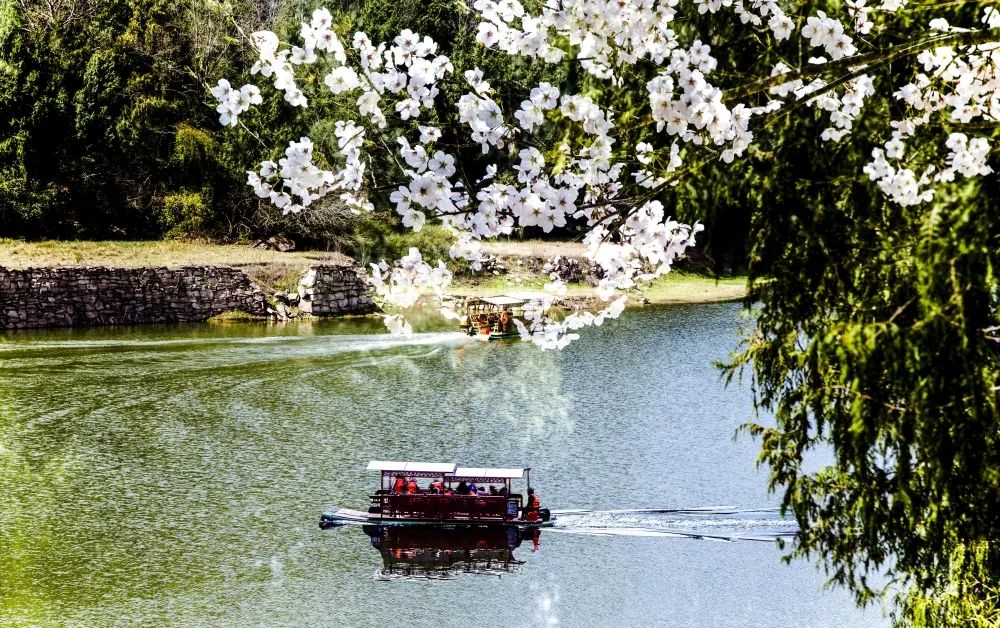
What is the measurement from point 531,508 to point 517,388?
1045 centimetres

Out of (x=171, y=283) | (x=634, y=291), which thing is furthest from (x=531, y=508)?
(x=634, y=291)

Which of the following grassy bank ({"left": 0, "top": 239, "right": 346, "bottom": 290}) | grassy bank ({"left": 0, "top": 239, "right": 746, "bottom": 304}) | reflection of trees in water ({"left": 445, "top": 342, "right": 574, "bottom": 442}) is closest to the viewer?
reflection of trees in water ({"left": 445, "top": 342, "right": 574, "bottom": 442})

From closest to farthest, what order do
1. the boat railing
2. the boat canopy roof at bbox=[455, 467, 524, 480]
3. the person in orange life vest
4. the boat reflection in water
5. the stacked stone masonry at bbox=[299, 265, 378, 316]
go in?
the boat reflection in water < the person in orange life vest < the boat railing < the boat canopy roof at bbox=[455, 467, 524, 480] < the stacked stone masonry at bbox=[299, 265, 378, 316]

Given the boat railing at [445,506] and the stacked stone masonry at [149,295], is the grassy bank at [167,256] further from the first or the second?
the boat railing at [445,506]

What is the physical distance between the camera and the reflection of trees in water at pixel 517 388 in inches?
921

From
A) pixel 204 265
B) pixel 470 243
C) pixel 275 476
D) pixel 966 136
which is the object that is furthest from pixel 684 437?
pixel 204 265

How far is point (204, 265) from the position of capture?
132 ft

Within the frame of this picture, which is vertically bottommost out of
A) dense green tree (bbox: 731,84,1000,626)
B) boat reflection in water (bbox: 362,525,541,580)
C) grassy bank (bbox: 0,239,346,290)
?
boat reflection in water (bbox: 362,525,541,580)

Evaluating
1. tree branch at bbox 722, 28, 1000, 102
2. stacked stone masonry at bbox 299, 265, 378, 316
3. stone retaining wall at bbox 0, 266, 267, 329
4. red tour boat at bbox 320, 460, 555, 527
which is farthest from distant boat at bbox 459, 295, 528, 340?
tree branch at bbox 722, 28, 1000, 102

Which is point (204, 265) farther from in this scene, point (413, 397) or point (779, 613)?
point (779, 613)

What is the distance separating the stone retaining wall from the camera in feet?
120

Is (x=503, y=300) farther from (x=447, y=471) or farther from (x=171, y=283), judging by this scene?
(x=447, y=471)

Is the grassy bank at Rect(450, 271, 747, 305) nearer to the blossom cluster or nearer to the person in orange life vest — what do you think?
the person in orange life vest

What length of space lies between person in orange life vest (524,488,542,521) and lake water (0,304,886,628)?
0.50 meters
